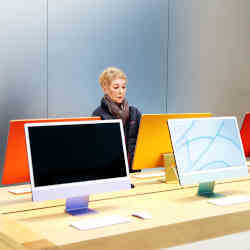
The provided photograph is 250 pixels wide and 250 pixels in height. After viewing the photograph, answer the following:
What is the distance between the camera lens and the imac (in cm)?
221

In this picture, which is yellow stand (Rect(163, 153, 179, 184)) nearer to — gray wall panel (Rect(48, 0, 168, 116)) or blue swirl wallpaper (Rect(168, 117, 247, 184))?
blue swirl wallpaper (Rect(168, 117, 247, 184))

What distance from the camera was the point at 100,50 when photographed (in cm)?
532

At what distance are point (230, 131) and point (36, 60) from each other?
8.66ft

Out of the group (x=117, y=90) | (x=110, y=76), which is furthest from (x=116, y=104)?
(x=110, y=76)

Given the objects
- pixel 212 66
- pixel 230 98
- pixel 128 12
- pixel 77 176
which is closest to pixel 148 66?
pixel 128 12

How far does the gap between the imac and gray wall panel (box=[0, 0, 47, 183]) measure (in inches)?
100

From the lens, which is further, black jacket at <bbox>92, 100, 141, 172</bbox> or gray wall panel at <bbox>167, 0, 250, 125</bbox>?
gray wall panel at <bbox>167, 0, 250, 125</bbox>

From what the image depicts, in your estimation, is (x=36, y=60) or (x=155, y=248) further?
(x=36, y=60)

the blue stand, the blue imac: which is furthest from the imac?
the blue imac

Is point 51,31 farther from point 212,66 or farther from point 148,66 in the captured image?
point 212,66

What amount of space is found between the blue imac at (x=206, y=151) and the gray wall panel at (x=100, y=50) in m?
2.61

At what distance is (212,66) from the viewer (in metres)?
6.35

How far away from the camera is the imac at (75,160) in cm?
221

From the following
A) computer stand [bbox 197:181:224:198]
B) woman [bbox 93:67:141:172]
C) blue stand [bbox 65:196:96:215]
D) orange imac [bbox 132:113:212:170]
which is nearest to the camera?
blue stand [bbox 65:196:96:215]
